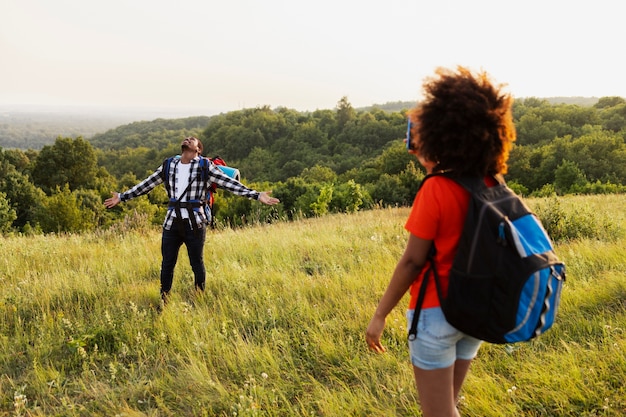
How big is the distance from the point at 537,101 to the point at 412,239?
110m

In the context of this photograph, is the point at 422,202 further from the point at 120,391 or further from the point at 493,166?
the point at 120,391

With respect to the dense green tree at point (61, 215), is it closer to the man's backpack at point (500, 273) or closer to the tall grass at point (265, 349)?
the tall grass at point (265, 349)

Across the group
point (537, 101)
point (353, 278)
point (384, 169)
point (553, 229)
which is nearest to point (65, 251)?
point (353, 278)

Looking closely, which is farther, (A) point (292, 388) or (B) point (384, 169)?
(B) point (384, 169)

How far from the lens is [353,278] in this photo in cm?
495

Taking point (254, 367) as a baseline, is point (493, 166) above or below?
above

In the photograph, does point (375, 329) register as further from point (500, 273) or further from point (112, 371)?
point (112, 371)

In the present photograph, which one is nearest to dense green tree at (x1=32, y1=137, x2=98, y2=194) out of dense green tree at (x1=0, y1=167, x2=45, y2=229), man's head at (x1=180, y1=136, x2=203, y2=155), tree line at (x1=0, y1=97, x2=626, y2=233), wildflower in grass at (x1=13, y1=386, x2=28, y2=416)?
tree line at (x1=0, y1=97, x2=626, y2=233)

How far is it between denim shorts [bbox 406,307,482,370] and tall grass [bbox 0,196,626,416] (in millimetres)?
1160

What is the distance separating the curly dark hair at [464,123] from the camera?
5.37 ft

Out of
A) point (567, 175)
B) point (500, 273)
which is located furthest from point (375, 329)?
point (567, 175)

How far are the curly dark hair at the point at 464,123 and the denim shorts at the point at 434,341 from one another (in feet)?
2.00

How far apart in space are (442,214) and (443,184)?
12cm

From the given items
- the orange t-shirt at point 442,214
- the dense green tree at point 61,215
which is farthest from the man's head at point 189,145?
the dense green tree at point 61,215
